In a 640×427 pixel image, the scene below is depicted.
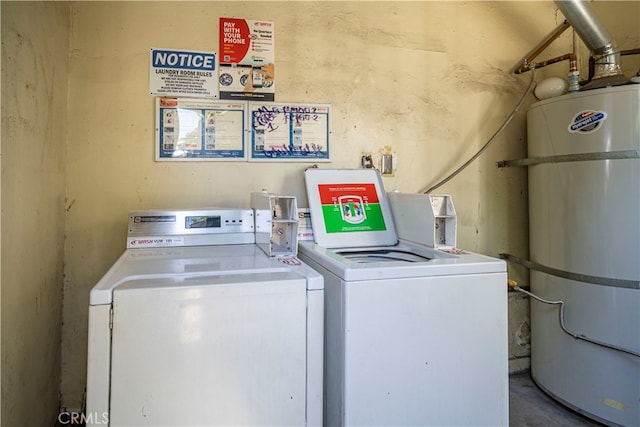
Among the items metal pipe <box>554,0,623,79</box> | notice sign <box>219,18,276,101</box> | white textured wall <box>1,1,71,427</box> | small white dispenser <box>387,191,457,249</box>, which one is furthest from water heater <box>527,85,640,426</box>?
white textured wall <box>1,1,71,427</box>

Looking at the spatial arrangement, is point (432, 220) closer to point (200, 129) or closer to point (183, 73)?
point (200, 129)

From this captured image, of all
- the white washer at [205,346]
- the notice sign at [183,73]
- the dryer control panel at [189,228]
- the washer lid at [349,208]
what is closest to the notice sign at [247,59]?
the notice sign at [183,73]

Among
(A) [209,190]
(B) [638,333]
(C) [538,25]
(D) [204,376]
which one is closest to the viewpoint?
(D) [204,376]

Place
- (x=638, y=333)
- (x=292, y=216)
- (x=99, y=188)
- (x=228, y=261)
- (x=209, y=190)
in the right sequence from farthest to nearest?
(x=209, y=190) < (x=99, y=188) < (x=638, y=333) < (x=292, y=216) < (x=228, y=261)

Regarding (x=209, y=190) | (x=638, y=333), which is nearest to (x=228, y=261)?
(x=209, y=190)

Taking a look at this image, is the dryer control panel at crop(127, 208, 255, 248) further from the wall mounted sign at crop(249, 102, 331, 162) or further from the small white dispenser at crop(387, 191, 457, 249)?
the small white dispenser at crop(387, 191, 457, 249)

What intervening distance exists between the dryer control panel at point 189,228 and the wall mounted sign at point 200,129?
0.40m

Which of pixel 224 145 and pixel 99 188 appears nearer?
pixel 99 188

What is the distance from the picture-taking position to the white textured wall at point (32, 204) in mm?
1118

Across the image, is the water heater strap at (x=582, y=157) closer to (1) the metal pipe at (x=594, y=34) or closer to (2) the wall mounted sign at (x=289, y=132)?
(1) the metal pipe at (x=594, y=34)

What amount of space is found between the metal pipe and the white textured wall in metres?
2.26

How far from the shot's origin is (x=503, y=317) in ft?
3.91

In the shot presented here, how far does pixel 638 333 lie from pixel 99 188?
259 cm

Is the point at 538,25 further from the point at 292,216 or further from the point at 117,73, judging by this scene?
the point at 117,73
